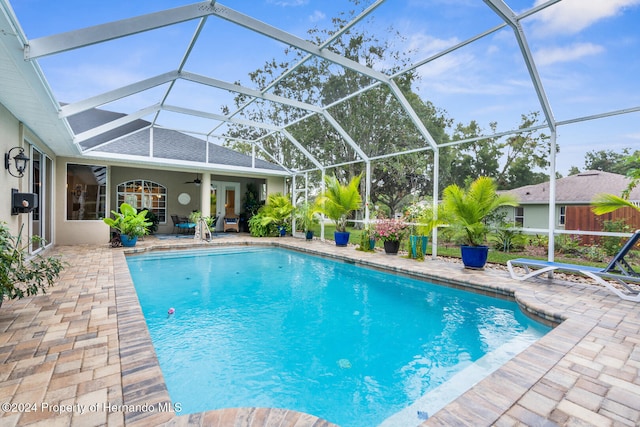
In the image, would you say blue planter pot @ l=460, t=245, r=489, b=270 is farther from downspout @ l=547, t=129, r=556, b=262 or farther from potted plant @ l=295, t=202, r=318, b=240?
potted plant @ l=295, t=202, r=318, b=240

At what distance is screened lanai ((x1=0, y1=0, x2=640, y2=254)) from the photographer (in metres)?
4.21

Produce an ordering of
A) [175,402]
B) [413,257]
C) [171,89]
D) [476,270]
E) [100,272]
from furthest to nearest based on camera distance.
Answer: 1. [413,257]
2. [171,89]
3. [476,270]
4. [100,272]
5. [175,402]

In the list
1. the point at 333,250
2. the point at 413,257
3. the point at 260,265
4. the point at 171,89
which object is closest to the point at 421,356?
the point at 413,257

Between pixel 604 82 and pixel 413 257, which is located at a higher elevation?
pixel 604 82

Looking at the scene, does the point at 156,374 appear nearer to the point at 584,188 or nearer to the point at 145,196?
the point at 584,188

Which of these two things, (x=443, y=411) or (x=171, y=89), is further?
(x=171, y=89)

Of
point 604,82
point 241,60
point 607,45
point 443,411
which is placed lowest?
point 443,411

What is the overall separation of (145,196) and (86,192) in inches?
136

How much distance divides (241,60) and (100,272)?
5085mm

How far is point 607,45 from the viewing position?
4.92 m

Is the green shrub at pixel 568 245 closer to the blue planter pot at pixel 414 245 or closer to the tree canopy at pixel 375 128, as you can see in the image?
the tree canopy at pixel 375 128

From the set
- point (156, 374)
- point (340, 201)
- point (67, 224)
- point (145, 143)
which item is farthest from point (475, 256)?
point (67, 224)

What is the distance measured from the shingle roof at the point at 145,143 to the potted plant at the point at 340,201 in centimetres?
421

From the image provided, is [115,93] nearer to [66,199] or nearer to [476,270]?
[66,199]
